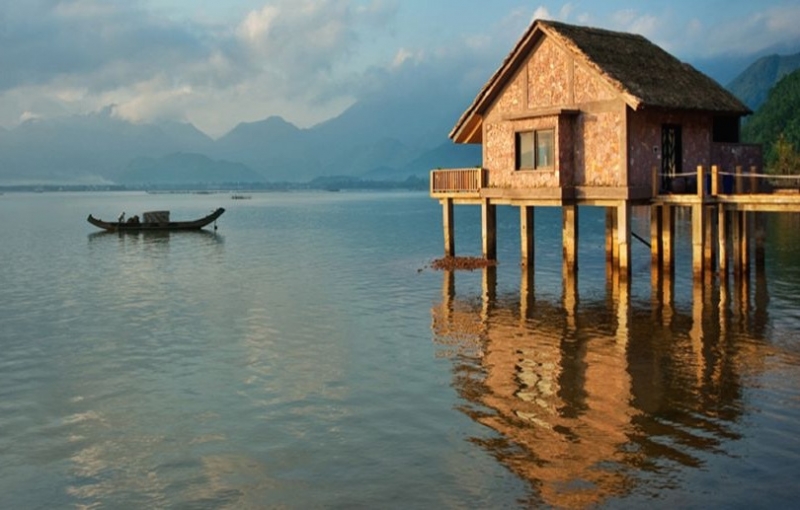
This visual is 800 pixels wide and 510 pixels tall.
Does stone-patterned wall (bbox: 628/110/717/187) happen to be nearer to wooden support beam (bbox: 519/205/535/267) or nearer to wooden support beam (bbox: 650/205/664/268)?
wooden support beam (bbox: 650/205/664/268)

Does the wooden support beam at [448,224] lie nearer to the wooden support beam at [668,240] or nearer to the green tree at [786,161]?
the wooden support beam at [668,240]

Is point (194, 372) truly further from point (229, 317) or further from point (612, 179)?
point (612, 179)

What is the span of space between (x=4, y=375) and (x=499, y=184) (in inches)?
844

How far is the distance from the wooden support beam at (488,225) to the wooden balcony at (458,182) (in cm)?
70

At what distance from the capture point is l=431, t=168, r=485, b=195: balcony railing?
125 feet

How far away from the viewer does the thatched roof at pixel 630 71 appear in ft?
102

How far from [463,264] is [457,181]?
13.1ft

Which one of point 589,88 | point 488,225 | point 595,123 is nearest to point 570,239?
point 488,225

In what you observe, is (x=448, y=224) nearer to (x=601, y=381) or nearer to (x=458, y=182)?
(x=458, y=182)

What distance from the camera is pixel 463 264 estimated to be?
40.6m

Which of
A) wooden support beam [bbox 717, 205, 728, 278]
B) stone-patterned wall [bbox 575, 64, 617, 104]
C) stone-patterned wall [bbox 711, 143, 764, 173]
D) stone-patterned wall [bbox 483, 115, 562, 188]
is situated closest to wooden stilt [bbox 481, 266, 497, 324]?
stone-patterned wall [bbox 483, 115, 562, 188]

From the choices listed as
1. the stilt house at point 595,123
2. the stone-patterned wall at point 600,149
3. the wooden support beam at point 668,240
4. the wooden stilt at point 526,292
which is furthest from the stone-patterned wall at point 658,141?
the wooden stilt at point 526,292

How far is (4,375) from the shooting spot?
21125 millimetres

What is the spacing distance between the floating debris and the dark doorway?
1045 cm
